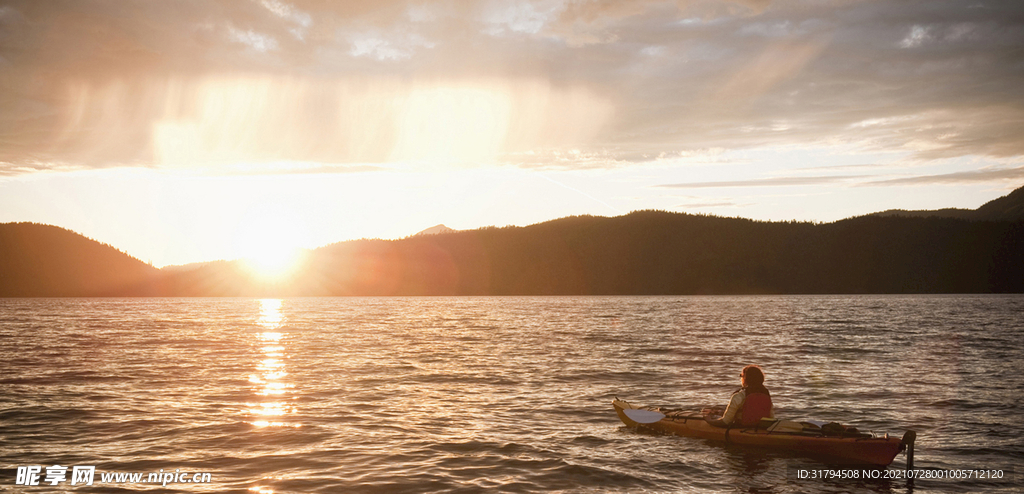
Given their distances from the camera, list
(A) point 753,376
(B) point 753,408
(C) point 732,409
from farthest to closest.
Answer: (C) point 732,409, (B) point 753,408, (A) point 753,376

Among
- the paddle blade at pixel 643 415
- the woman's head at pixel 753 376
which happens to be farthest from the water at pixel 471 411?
the woman's head at pixel 753 376

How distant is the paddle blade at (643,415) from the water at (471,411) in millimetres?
461

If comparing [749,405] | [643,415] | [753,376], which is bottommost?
[643,415]

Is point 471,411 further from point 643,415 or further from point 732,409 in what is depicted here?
point 732,409

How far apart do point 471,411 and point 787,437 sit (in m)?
10.1

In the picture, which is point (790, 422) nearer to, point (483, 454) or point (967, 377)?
point (483, 454)

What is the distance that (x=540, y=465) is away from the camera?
628 inches

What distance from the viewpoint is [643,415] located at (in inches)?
778

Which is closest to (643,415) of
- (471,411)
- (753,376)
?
(753,376)

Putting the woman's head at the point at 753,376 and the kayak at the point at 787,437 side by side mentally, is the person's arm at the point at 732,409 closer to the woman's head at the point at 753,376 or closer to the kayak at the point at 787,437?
the kayak at the point at 787,437

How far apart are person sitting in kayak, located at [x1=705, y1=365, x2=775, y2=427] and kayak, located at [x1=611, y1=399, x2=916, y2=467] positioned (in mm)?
192

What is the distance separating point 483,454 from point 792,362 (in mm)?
25803

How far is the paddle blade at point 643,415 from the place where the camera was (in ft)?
64.0

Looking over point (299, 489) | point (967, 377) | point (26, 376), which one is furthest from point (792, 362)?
point (26, 376)
